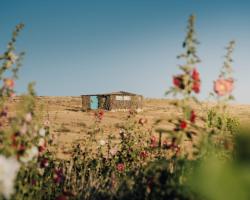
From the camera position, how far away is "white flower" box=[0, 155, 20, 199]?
1770 millimetres

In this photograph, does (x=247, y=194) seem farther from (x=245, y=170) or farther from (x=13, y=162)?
(x=13, y=162)

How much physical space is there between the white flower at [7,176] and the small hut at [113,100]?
33755mm

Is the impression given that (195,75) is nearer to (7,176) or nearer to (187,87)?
(187,87)

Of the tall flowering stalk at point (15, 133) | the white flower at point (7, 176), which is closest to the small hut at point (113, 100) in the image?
the tall flowering stalk at point (15, 133)

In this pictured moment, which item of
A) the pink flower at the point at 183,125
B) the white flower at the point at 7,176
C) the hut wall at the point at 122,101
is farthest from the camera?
the hut wall at the point at 122,101

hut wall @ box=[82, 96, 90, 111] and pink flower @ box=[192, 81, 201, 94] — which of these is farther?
hut wall @ box=[82, 96, 90, 111]

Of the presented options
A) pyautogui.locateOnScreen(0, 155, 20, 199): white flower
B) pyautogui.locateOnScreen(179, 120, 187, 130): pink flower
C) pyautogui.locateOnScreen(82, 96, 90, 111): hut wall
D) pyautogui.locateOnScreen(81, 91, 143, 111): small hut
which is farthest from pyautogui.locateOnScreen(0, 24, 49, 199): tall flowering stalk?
pyautogui.locateOnScreen(82, 96, 90, 111): hut wall

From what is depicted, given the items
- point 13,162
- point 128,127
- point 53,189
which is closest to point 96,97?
point 128,127

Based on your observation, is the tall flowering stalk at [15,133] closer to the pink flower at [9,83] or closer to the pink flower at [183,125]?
the pink flower at [9,83]

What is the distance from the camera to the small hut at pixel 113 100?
122 ft

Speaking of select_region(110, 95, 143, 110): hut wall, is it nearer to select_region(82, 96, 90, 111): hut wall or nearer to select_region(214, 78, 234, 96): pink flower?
select_region(82, 96, 90, 111): hut wall

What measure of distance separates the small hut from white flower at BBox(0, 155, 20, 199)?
3375cm

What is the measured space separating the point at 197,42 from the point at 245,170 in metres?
3.02

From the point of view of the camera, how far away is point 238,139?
1.23ft
